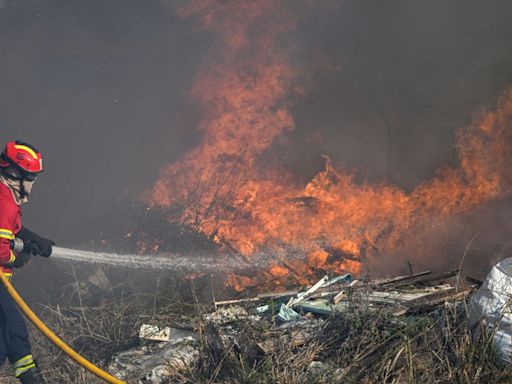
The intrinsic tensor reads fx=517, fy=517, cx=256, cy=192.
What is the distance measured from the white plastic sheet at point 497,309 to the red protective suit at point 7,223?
4.21 m

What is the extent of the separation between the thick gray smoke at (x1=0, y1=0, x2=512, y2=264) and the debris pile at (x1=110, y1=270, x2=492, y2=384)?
557 cm

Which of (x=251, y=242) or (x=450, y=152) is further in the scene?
(x=450, y=152)

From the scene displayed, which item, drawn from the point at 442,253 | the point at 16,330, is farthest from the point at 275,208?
the point at 16,330

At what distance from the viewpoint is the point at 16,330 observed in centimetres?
498

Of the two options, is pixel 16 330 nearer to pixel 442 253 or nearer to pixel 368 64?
pixel 442 253

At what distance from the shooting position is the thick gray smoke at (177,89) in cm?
1020

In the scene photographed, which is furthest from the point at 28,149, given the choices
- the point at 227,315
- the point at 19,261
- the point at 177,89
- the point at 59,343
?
the point at 177,89

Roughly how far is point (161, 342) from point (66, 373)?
1030 millimetres

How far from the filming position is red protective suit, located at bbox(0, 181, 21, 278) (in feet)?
16.2

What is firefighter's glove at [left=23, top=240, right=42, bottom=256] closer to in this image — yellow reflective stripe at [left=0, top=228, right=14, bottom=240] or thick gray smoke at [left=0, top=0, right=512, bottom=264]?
yellow reflective stripe at [left=0, top=228, right=14, bottom=240]

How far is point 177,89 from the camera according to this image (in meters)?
12.2

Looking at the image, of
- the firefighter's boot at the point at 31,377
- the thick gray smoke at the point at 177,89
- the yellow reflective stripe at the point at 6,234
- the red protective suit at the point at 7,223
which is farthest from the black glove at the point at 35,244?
the thick gray smoke at the point at 177,89

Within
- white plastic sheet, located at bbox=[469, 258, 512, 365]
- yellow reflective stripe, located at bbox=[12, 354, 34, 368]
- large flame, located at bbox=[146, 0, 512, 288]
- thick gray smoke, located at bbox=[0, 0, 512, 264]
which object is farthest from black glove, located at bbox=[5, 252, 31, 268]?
thick gray smoke, located at bbox=[0, 0, 512, 264]

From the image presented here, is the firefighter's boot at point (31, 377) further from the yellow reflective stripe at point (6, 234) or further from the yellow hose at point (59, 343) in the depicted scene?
the yellow reflective stripe at point (6, 234)
